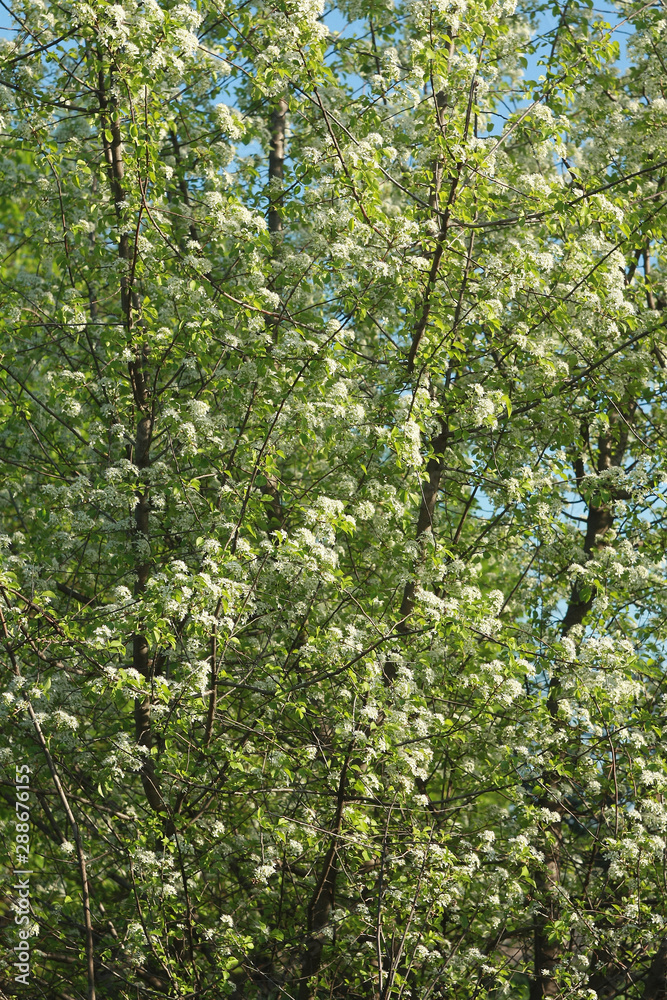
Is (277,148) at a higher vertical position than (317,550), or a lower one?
higher

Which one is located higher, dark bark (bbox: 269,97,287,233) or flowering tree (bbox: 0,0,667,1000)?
dark bark (bbox: 269,97,287,233)

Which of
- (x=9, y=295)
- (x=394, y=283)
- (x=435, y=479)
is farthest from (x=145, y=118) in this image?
(x=435, y=479)

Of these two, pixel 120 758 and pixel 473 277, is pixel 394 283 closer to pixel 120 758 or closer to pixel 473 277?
pixel 473 277

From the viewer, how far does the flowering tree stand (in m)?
6.58

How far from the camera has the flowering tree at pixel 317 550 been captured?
6578mm

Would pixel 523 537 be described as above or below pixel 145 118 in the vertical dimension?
below

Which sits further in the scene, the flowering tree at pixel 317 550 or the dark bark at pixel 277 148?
the dark bark at pixel 277 148

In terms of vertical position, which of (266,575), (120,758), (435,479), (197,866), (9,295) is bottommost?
(197,866)

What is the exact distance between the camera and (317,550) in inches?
239

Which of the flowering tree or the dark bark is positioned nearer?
the flowering tree

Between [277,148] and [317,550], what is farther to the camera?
[277,148]

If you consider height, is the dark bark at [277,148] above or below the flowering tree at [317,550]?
above

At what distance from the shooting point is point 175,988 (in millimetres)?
6117

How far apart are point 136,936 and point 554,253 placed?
6.72m
